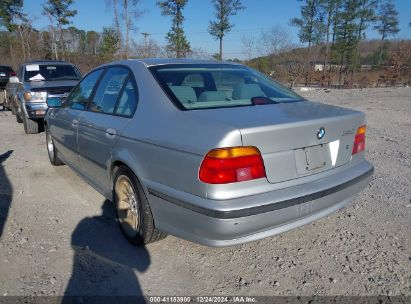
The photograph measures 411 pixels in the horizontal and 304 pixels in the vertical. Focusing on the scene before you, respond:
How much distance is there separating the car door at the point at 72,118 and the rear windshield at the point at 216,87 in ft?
3.78

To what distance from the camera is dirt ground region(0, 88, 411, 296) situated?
248 cm

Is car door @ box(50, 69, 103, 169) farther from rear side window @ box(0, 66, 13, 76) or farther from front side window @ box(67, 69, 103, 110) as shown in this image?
rear side window @ box(0, 66, 13, 76)

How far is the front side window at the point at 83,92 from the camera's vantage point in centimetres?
384

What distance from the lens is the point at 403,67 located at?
30.9 meters

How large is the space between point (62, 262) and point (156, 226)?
839mm

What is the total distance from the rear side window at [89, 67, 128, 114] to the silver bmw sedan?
2cm

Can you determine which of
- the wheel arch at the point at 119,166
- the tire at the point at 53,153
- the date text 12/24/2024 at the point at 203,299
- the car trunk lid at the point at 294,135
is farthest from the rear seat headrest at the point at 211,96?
the tire at the point at 53,153

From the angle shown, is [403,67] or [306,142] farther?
[403,67]

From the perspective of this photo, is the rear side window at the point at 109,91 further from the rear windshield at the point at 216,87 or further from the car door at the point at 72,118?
the rear windshield at the point at 216,87

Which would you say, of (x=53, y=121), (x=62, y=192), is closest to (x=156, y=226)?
(x=62, y=192)

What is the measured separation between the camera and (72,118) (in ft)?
13.1

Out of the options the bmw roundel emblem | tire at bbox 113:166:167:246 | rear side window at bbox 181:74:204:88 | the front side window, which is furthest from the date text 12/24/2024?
the front side window

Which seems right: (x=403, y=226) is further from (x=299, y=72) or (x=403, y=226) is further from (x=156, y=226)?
(x=299, y=72)

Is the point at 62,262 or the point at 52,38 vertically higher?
the point at 52,38
